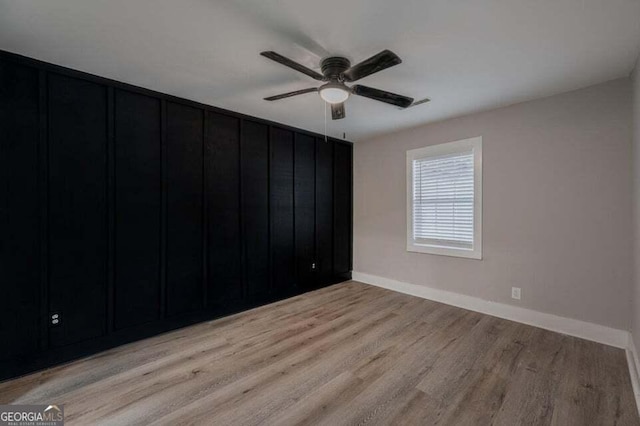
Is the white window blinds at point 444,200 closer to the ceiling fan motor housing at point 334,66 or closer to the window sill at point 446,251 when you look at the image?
the window sill at point 446,251

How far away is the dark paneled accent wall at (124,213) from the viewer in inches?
84.0

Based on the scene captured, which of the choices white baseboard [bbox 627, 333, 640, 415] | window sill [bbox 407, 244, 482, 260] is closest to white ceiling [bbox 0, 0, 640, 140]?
window sill [bbox 407, 244, 482, 260]

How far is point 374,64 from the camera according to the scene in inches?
71.9

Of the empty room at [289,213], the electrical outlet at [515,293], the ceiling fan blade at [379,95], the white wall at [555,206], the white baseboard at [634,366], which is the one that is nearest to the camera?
the empty room at [289,213]

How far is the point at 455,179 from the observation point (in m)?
3.66

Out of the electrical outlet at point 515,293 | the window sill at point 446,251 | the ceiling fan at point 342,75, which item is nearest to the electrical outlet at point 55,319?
the ceiling fan at point 342,75

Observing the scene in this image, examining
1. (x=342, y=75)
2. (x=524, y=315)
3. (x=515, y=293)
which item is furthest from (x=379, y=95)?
(x=524, y=315)

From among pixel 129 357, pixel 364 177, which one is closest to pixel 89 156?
pixel 129 357

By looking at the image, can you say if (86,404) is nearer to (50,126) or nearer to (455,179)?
(50,126)

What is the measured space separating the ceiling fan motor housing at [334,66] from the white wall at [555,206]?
2169mm

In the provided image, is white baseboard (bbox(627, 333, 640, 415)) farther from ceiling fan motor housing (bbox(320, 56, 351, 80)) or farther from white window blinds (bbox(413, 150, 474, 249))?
ceiling fan motor housing (bbox(320, 56, 351, 80))

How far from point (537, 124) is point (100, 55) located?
163 inches

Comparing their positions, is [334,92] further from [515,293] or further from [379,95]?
[515,293]

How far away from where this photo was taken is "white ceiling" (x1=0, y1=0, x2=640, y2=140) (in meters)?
1.64
